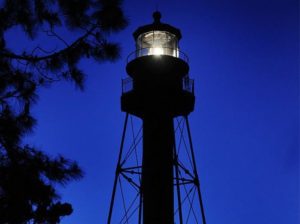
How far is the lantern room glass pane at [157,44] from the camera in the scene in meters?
18.4

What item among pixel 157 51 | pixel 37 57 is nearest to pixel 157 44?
pixel 157 51

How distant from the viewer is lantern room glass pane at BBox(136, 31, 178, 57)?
18.4m

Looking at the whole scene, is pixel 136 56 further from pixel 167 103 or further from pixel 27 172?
pixel 27 172

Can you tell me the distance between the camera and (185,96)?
59.9ft

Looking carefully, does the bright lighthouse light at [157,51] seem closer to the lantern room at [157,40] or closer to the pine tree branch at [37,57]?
the lantern room at [157,40]

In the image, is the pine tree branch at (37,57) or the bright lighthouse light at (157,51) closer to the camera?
the pine tree branch at (37,57)

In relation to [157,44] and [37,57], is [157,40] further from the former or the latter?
[37,57]

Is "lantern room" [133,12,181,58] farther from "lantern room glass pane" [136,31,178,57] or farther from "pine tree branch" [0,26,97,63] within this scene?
"pine tree branch" [0,26,97,63]

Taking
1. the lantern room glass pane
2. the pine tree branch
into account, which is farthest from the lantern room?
the pine tree branch

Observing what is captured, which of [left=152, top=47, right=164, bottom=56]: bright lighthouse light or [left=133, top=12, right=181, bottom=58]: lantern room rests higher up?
[left=133, top=12, right=181, bottom=58]: lantern room

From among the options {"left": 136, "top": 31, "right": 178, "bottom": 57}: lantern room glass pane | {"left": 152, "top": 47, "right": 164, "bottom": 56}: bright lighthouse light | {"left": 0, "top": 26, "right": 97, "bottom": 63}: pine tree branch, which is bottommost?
{"left": 0, "top": 26, "right": 97, "bottom": 63}: pine tree branch

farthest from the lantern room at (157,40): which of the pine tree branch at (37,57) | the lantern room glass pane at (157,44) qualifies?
the pine tree branch at (37,57)

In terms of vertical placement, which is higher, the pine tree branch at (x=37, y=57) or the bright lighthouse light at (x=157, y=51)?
the bright lighthouse light at (x=157, y=51)

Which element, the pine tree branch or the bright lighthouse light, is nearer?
the pine tree branch
